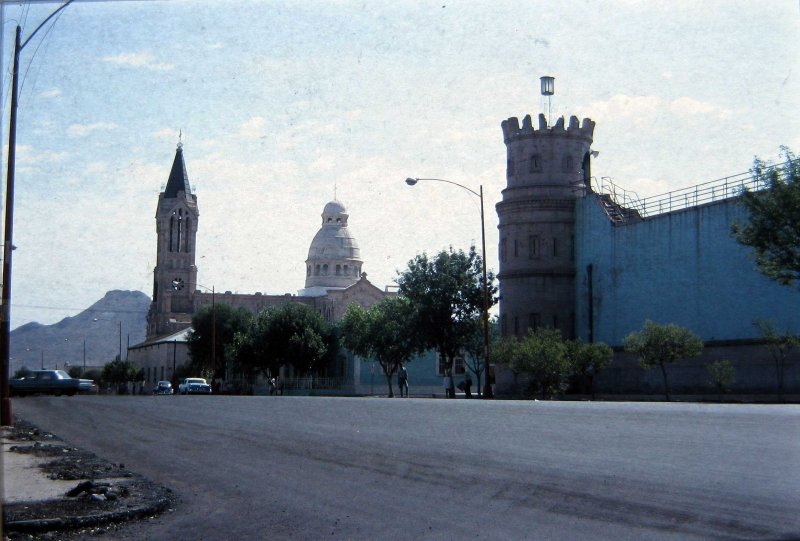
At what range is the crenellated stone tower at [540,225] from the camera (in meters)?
61.1

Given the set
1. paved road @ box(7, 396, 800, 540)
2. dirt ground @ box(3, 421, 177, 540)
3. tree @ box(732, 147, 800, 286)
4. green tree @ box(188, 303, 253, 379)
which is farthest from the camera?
green tree @ box(188, 303, 253, 379)

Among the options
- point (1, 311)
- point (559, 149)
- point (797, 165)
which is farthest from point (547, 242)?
point (1, 311)

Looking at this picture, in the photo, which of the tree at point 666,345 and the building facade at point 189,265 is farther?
the building facade at point 189,265

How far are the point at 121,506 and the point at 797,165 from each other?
30364 millimetres

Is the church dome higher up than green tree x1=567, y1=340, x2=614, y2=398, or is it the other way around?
the church dome

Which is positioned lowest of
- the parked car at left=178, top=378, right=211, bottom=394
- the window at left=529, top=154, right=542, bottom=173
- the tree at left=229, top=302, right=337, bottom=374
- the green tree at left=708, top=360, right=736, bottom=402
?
the parked car at left=178, top=378, right=211, bottom=394

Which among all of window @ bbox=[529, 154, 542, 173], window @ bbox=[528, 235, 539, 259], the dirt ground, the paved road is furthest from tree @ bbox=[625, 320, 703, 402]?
the dirt ground

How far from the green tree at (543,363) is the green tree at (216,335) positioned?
197 feet

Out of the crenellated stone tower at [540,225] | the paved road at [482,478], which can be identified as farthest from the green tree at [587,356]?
the paved road at [482,478]

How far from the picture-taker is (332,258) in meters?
155

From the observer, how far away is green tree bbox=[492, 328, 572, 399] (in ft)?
152

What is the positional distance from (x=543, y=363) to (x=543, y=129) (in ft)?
65.3

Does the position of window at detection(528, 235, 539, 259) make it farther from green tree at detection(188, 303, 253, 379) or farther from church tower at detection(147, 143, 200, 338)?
church tower at detection(147, 143, 200, 338)

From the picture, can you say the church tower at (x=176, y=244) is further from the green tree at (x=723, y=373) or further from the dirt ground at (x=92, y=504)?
the dirt ground at (x=92, y=504)
